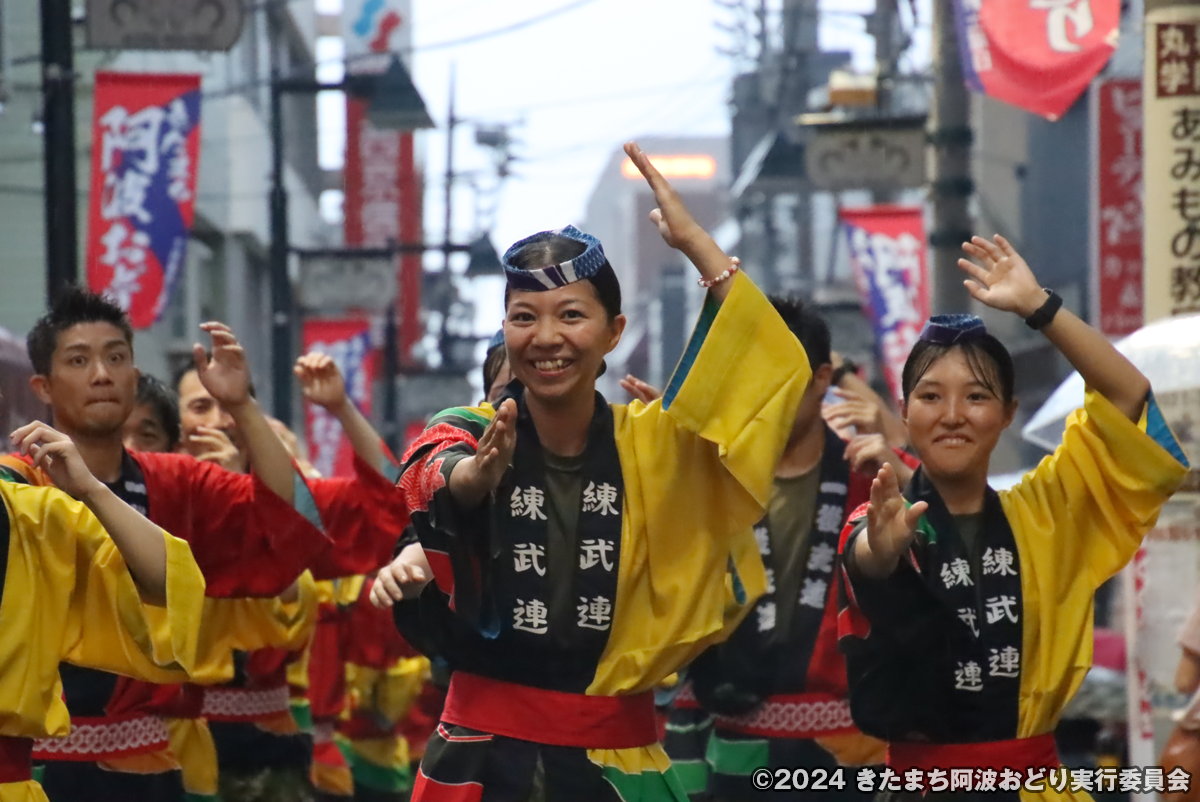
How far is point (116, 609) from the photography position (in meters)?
4.84

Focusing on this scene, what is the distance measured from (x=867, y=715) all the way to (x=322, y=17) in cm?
4302

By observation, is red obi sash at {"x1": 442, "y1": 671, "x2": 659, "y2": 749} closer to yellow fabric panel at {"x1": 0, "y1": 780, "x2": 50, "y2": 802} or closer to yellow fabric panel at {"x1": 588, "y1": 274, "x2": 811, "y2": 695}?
yellow fabric panel at {"x1": 588, "y1": 274, "x2": 811, "y2": 695}

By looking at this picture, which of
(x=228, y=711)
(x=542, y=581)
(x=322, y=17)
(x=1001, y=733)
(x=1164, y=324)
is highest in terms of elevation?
(x=322, y=17)

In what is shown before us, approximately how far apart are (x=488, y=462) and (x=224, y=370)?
7.15ft

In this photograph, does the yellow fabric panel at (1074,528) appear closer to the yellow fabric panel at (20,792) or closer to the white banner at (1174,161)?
the yellow fabric panel at (20,792)

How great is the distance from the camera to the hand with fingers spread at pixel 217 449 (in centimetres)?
747

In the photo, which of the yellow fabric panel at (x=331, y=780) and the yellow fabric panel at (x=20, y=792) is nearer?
the yellow fabric panel at (x=20, y=792)

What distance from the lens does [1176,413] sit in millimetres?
7895

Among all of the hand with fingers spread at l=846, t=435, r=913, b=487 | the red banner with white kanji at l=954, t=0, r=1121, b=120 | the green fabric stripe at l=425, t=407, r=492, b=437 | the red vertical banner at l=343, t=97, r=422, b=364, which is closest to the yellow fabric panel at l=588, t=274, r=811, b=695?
the green fabric stripe at l=425, t=407, r=492, b=437

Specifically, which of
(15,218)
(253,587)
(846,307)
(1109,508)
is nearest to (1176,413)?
(1109,508)

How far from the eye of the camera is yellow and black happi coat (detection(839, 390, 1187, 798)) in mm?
4918

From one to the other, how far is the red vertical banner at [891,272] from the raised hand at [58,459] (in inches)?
470

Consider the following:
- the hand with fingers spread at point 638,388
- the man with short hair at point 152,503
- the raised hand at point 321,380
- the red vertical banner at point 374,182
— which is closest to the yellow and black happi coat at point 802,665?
the hand with fingers spread at point 638,388

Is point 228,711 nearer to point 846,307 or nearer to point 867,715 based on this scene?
point 867,715
